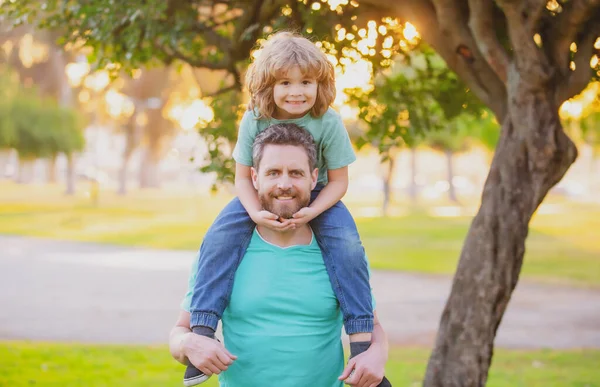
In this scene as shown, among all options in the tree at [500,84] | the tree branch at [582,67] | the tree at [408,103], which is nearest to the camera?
the tree at [500,84]

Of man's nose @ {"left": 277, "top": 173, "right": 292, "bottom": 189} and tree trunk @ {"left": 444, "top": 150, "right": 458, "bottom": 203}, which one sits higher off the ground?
tree trunk @ {"left": 444, "top": 150, "right": 458, "bottom": 203}

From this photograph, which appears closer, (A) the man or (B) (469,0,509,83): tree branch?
(A) the man

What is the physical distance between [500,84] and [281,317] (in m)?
4.20

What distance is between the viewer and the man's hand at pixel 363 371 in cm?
255

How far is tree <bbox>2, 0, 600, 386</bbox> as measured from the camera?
19.1ft

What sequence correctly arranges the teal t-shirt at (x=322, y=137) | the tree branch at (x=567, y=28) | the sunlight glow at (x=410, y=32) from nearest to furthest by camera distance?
the teal t-shirt at (x=322, y=137) → the tree branch at (x=567, y=28) → the sunlight glow at (x=410, y=32)

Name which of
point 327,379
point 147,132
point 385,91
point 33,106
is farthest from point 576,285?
point 147,132

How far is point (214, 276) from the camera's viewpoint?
262 centimetres

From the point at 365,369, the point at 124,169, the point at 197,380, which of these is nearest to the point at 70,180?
the point at 124,169

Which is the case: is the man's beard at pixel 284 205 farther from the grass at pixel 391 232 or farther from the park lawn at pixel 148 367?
the grass at pixel 391 232

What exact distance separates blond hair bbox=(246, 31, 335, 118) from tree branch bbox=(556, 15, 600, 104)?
350cm

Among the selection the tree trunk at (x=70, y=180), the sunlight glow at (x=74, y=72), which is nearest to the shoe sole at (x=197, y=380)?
the sunlight glow at (x=74, y=72)

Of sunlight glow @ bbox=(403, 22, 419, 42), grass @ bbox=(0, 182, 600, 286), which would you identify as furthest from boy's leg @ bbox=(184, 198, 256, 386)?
grass @ bbox=(0, 182, 600, 286)

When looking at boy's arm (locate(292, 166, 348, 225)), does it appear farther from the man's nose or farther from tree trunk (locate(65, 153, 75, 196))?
tree trunk (locate(65, 153, 75, 196))
